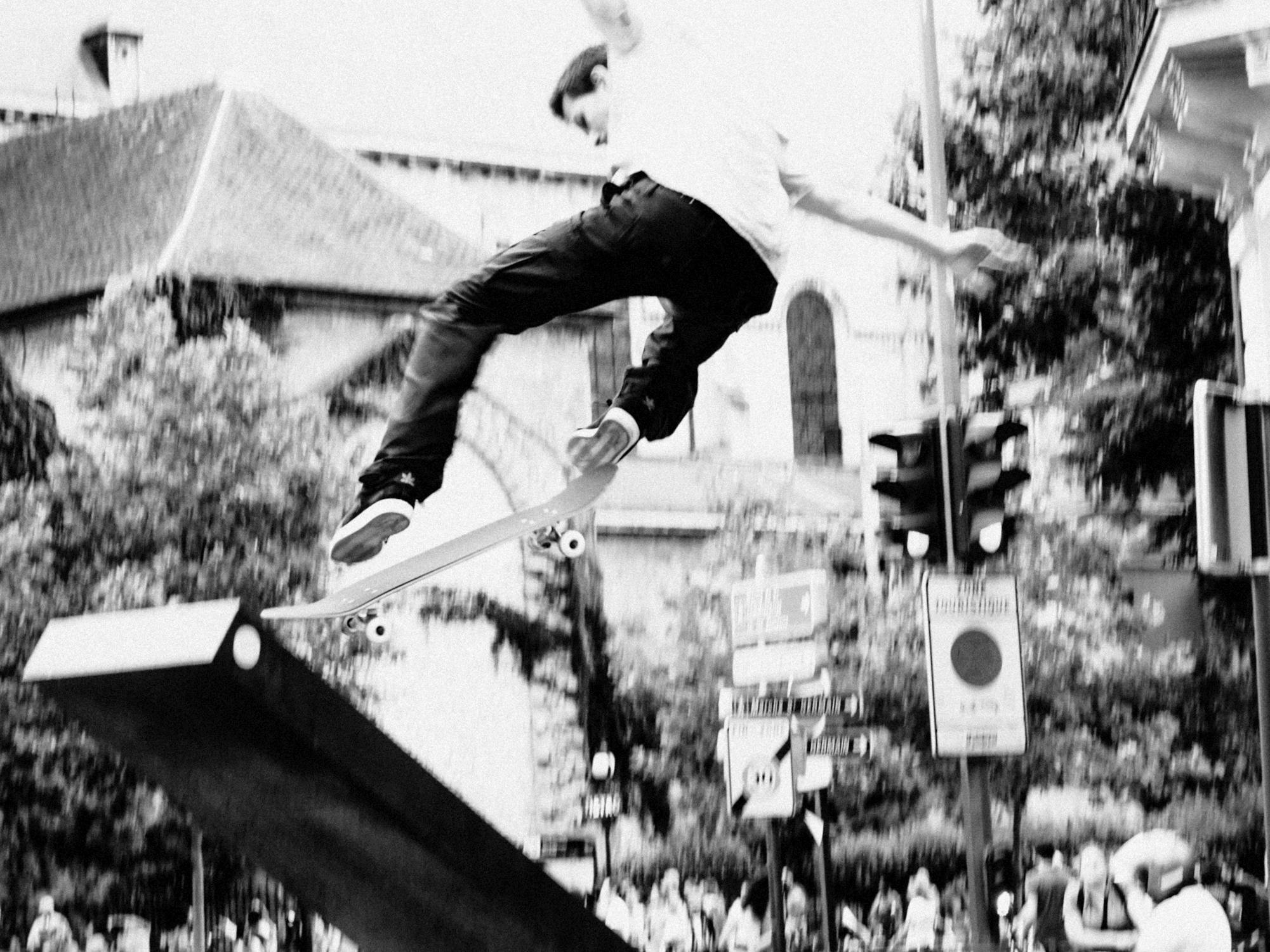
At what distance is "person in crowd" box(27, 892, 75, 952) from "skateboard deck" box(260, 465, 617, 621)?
40.5ft

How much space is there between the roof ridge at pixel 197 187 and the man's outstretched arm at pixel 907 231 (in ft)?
51.8

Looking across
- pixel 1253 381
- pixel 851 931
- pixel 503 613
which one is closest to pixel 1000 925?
pixel 1253 381

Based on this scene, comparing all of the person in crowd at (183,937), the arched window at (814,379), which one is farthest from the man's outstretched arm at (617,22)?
the arched window at (814,379)

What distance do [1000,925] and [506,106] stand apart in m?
11.0

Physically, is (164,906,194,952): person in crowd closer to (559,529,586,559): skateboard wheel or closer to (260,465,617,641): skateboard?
(260,465,617,641): skateboard

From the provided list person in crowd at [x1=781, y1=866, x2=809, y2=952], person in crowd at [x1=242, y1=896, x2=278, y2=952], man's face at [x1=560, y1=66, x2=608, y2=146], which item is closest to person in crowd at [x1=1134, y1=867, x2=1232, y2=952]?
man's face at [x1=560, y1=66, x2=608, y2=146]

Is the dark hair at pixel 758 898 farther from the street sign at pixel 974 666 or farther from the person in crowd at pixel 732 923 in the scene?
the street sign at pixel 974 666

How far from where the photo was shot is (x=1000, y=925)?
11.8 meters

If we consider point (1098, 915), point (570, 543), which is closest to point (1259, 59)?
point (1098, 915)

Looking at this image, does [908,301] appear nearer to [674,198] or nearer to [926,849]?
[926,849]

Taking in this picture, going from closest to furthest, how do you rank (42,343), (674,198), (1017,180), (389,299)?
(674,198) < (1017,180) < (42,343) < (389,299)

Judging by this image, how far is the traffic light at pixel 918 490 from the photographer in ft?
29.2

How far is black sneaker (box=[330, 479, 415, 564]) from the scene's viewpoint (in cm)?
526

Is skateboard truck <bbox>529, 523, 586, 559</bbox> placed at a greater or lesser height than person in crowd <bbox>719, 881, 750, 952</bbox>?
greater
